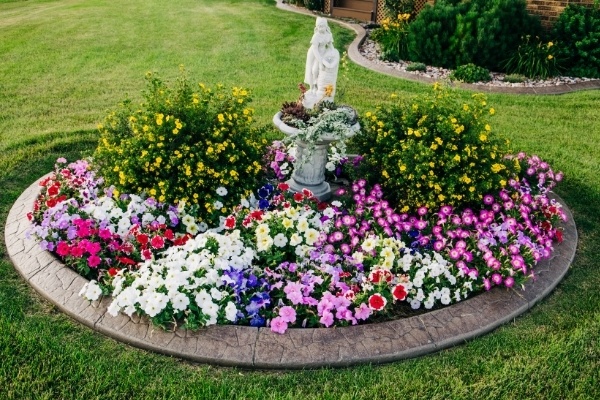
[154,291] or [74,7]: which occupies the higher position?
[154,291]

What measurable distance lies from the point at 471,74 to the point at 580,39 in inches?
81.6

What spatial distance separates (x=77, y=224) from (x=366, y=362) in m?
2.32

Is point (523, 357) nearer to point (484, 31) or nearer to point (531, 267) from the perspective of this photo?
point (531, 267)

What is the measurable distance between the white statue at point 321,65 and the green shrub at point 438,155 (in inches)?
21.5

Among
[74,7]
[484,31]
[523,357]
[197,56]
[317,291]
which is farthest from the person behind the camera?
[74,7]

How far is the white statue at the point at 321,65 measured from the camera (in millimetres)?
4820

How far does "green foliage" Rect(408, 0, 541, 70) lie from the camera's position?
30.5 feet

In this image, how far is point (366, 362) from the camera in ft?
11.1

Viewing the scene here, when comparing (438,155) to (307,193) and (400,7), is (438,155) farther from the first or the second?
(400,7)

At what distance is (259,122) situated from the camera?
6.95m

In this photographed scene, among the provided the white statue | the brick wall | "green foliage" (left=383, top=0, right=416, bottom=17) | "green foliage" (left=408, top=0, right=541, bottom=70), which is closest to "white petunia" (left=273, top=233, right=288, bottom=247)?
the white statue

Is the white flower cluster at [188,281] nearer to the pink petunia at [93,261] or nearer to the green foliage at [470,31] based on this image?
the pink petunia at [93,261]

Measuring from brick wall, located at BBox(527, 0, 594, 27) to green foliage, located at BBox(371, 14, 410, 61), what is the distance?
7.27 ft

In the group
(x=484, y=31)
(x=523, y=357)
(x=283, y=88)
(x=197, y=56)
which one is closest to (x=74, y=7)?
(x=197, y=56)
